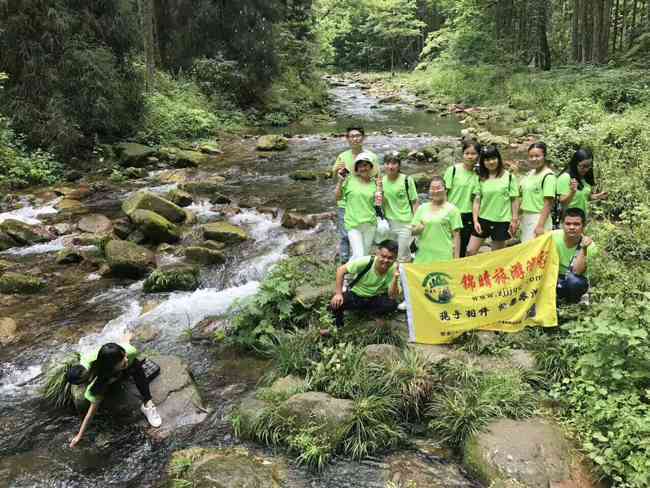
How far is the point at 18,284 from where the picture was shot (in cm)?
856

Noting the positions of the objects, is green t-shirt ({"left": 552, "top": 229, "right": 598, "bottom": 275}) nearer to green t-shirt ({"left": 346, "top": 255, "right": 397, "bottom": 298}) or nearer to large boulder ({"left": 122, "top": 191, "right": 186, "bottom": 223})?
green t-shirt ({"left": 346, "top": 255, "right": 397, "bottom": 298})

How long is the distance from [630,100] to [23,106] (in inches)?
780

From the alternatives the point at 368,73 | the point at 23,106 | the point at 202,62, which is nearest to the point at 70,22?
the point at 23,106

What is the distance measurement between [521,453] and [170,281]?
632cm

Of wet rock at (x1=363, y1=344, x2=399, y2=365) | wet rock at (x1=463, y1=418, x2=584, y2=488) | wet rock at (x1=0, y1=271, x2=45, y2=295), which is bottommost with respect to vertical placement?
wet rock at (x1=463, y1=418, x2=584, y2=488)

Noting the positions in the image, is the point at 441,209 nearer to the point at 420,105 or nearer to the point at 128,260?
the point at 128,260

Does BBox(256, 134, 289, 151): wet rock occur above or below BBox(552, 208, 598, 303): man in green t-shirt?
above

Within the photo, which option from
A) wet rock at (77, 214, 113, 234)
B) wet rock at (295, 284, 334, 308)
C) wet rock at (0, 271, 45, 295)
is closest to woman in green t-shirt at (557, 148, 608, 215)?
wet rock at (295, 284, 334, 308)

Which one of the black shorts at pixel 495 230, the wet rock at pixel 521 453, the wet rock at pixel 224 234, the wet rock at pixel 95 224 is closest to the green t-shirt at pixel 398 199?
the black shorts at pixel 495 230

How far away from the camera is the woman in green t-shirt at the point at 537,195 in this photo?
639 centimetres

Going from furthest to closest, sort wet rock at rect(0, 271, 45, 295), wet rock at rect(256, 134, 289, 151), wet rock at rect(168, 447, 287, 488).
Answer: wet rock at rect(256, 134, 289, 151), wet rock at rect(0, 271, 45, 295), wet rock at rect(168, 447, 287, 488)

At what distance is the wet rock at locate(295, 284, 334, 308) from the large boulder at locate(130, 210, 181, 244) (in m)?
4.48

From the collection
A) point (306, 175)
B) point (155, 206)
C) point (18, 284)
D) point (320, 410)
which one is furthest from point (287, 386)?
point (306, 175)

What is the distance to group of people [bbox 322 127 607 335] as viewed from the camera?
20.1ft
